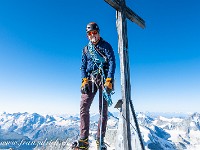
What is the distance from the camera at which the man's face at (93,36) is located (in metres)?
7.46

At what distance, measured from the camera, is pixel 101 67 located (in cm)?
743

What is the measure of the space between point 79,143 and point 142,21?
4.43 meters

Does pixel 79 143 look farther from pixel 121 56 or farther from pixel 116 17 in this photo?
pixel 116 17

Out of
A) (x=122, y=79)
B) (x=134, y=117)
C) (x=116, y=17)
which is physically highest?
(x=116, y=17)

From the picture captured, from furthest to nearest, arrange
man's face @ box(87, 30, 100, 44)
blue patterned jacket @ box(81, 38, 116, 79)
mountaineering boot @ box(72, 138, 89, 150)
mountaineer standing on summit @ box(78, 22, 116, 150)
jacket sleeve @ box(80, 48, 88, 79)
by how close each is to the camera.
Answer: jacket sleeve @ box(80, 48, 88, 79), man's face @ box(87, 30, 100, 44), blue patterned jacket @ box(81, 38, 116, 79), mountaineer standing on summit @ box(78, 22, 116, 150), mountaineering boot @ box(72, 138, 89, 150)

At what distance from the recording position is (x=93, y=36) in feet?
24.6

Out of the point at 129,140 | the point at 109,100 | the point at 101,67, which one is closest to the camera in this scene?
the point at 129,140

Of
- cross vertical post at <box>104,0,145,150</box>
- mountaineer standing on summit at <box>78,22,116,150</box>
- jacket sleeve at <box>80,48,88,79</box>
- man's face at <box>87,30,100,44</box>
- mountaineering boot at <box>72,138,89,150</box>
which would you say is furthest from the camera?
jacket sleeve at <box>80,48,88,79</box>

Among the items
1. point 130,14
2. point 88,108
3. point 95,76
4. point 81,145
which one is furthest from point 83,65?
point 81,145

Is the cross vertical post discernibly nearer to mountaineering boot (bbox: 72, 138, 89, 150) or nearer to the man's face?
the man's face

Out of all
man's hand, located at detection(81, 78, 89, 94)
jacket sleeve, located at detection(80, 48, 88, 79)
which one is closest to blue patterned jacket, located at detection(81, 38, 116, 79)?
jacket sleeve, located at detection(80, 48, 88, 79)

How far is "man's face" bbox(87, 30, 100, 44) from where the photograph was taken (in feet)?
24.5

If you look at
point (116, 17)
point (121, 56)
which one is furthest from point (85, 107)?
point (116, 17)

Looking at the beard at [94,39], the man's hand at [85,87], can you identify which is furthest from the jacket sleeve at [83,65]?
the beard at [94,39]
